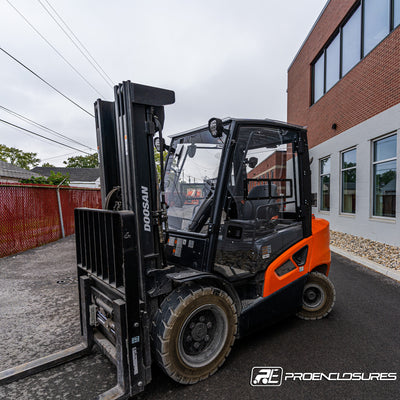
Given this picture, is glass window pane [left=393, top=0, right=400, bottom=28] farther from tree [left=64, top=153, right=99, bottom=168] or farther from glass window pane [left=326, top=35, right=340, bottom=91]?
tree [left=64, top=153, right=99, bottom=168]

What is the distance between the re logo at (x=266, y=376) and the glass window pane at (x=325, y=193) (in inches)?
466

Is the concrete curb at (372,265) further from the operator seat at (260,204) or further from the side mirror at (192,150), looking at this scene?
the side mirror at (192,150)

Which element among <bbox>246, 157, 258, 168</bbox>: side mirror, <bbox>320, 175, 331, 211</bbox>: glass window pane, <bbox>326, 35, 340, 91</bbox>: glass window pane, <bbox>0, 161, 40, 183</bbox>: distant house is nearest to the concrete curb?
<bbox>246, 157, 258, 168</bbox>: side mirror

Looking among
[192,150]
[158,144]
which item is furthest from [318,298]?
[158,144]

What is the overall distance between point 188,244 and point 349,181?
410 inches

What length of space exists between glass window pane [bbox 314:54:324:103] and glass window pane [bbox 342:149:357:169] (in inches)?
173

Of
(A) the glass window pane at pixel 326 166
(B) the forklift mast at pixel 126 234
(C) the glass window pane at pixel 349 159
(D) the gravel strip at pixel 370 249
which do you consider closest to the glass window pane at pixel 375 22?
(C) the glass window pane at pixel 349 159

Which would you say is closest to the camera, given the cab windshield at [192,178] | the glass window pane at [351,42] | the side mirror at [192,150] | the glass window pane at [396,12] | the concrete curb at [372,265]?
the cab windshield at [192,178]

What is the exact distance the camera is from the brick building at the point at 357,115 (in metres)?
8.73

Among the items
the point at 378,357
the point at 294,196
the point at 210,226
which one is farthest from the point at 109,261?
the point at 378,357

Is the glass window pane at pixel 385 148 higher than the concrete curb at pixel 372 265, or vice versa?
the glass window pane at pixel 385 148

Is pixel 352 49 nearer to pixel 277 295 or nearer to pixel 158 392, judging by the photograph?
pixel 277 295

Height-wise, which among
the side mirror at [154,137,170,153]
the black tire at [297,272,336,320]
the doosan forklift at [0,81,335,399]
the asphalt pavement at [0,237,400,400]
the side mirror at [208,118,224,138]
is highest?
the side mirror at [208,118,224,138]

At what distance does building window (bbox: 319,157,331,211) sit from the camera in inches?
525
